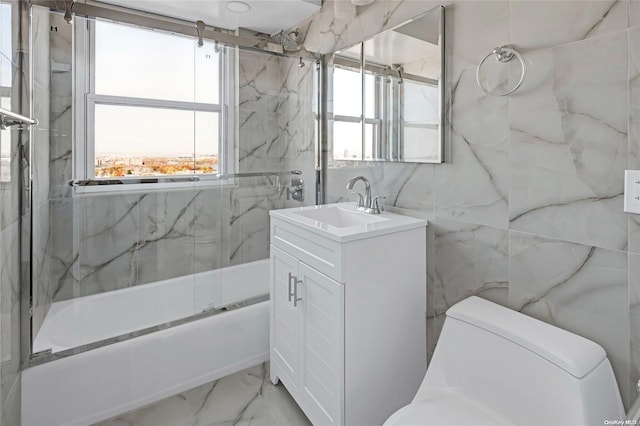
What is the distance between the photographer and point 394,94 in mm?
1831

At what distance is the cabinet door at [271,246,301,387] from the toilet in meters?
0.64

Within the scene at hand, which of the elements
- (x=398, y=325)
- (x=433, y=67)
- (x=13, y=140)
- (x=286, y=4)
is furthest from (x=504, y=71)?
(x=13, y=140)

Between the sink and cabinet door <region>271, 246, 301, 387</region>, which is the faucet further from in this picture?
cabinet door <region>271, 246, 301, 387</region>

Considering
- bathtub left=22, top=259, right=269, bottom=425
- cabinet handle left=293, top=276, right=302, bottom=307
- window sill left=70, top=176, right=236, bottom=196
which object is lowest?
bathtub left=22, top=259, right=269, bottom=425

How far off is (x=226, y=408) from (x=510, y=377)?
1309 mm

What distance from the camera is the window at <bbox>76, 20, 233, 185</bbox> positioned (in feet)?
6.26

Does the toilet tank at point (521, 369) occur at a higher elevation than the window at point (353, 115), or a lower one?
lower

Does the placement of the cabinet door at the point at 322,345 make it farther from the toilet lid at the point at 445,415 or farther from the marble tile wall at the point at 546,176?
the marble tile wall at the point at 546,176

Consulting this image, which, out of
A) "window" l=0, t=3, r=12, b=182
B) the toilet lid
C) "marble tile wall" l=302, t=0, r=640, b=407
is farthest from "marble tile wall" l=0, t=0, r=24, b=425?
"marble tile wall" l=302, t=0, r=640, b=407

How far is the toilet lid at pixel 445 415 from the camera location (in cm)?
110

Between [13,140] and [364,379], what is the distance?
5.50ft

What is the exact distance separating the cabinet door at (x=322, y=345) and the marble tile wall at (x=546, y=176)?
0.52 m

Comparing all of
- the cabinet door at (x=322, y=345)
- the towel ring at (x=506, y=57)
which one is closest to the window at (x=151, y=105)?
the cabinet door at (x=322, y=345)

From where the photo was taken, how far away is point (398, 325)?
1.54 meters
